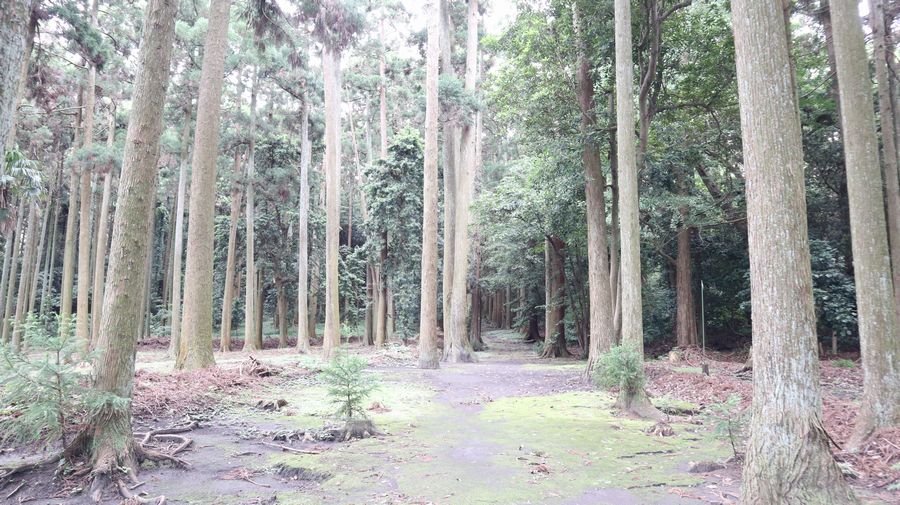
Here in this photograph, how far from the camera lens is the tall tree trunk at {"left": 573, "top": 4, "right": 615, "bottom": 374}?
40.8 feet

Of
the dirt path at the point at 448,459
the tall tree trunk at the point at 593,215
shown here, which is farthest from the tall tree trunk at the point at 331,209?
the tall tree trunk at the point at 593,215

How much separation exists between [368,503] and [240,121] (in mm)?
21757

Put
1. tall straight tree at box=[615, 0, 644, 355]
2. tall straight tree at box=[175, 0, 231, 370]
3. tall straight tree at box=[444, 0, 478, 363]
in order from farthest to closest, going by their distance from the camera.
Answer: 1. tall straight tree at box=[444, 0, 478, 363]
2. tall straight tree at box=[175, 0, 231, 370]
3. tall straight tree at box=[615, 0, 644, 355]

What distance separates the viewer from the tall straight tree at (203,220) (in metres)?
10.6

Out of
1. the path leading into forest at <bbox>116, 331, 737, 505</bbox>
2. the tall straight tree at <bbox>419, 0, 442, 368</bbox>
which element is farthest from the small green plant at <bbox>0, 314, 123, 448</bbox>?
the tall straight tree at <bbox>419, 0, 442, 368</bbox>

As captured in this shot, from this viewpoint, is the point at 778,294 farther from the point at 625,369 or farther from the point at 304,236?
the point at 304,236

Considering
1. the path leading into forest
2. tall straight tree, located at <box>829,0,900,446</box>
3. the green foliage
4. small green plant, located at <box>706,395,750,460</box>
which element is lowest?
the path leading into forest

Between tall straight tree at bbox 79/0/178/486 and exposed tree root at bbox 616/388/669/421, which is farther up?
tall straight tree at bbox 79/0/178/486

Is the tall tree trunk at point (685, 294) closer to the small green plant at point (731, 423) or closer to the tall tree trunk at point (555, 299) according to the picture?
the tall tree trunk at point (555, 299)

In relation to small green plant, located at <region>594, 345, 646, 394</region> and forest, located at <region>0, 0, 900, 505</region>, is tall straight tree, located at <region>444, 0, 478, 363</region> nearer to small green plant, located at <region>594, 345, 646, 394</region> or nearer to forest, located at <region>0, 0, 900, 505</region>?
forest, located at <region>0, 0, 900, 505</region>

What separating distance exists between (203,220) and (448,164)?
9.22m

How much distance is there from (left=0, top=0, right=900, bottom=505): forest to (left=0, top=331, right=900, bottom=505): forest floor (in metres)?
0.05

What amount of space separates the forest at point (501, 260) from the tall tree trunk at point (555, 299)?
0.42ft

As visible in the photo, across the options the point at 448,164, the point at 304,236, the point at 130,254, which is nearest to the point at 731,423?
the point at 130,254
